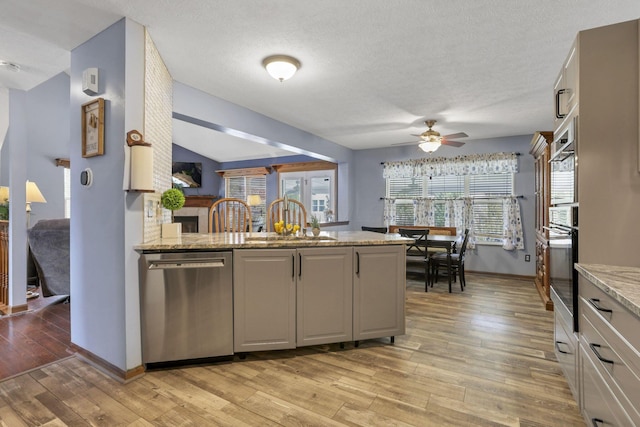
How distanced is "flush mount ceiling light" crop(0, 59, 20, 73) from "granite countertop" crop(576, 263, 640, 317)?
437 centimetres

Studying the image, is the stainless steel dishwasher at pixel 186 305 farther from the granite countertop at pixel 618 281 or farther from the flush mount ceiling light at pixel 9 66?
the flush mount ceiling light at pixel 9 66

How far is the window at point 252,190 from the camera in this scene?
8.37 metres

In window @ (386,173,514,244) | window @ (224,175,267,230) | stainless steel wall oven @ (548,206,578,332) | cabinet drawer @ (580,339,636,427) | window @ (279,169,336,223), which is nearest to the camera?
cabinet drawer @ (580,339,636,427)

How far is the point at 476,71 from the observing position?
294 centimetres

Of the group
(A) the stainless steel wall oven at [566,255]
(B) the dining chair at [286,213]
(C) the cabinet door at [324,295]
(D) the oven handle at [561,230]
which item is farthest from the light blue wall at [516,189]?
(C) the cabinet door at [324,295]

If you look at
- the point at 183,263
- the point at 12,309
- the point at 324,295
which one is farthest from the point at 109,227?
the point at 12,309

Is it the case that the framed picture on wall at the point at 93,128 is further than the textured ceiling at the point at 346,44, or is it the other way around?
the framed picture on wall at the point at 93,128

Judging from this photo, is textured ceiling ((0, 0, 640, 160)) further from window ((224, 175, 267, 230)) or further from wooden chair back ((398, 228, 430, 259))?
window ((224, 175, 267, 230))

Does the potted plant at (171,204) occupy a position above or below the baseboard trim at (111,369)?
above

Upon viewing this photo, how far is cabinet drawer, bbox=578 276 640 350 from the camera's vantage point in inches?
41.6

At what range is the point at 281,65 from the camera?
8.75 ft

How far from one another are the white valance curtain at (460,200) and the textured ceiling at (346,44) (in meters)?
1.77

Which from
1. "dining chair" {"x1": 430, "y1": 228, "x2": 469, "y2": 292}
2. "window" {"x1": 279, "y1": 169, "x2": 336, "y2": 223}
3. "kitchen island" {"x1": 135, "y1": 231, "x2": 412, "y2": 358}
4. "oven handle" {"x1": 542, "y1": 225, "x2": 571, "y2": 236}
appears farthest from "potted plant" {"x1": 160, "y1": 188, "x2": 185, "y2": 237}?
"window" {"x1": 279, "y1": 169, "x2": 336, "y2": 223}

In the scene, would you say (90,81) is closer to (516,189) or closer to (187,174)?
(516,189)
